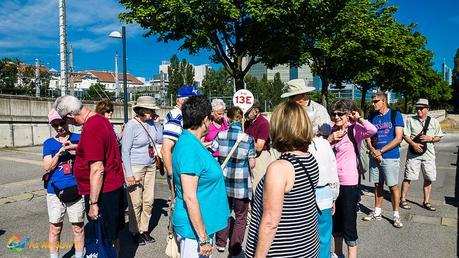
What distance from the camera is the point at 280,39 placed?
45.1 ft

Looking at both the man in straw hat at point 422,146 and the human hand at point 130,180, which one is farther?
the man in straw hat at point 422,146

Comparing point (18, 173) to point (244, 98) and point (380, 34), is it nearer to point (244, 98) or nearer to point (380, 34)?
point (244, 98)

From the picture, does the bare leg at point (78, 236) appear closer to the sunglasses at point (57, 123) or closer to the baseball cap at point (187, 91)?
the sunglasses at point (57, 123)

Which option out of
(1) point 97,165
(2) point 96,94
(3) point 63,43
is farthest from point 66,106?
(2) point 96,94

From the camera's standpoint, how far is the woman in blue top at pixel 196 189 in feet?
7.75

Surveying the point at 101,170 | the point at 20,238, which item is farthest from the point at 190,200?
the point at 20,238

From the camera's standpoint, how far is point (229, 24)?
13734 mm

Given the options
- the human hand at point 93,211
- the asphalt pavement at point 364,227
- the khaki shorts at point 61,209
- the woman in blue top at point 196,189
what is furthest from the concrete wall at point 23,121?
the woman in blue top at point 196,189

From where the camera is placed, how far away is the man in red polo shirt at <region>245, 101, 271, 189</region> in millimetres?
5027

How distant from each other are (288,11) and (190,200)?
37.3 feet

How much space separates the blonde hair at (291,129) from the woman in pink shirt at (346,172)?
1640mm

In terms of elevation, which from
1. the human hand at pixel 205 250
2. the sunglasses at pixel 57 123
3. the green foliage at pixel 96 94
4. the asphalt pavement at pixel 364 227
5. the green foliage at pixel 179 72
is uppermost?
the green foliage at pixel 179 72

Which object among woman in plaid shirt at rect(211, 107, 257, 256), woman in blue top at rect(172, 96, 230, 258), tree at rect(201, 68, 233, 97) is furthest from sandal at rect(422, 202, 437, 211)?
tree at rect(201, 68, 233, 97)

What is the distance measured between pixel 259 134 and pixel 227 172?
1.06 meters
